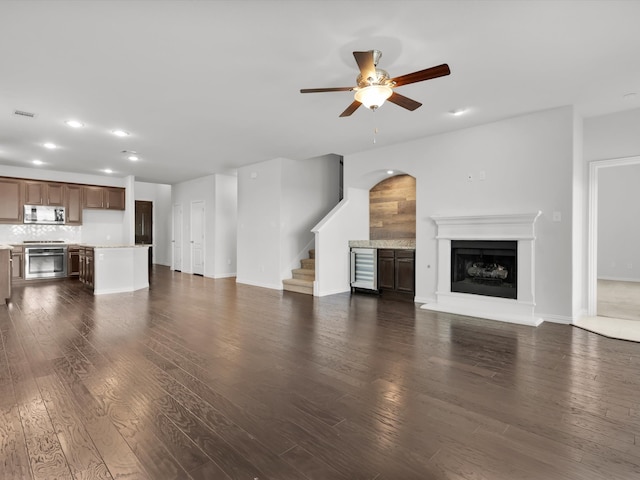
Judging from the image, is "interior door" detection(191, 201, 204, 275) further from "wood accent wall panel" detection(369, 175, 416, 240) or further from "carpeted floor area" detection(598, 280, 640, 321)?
"carpeted floor area" detection(598, 280, 640, 321)

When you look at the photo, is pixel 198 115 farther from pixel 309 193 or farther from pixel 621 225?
pixel 621 225

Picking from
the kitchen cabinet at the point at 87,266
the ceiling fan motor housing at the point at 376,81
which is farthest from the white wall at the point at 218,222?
the ceiling fan motor housing at the point at 376,81

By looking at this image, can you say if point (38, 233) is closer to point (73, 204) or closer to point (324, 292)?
point (73, 204)

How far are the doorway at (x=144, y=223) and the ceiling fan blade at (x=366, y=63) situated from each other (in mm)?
11077

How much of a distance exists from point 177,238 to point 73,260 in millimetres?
2788

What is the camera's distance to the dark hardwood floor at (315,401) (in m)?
1.67

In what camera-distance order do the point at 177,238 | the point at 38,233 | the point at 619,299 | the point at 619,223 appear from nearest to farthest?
1. the point at 619,299
2. the point at 619,223
3. the point at 38,233
4. the point at 177,238

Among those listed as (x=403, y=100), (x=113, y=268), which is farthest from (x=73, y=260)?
(x=403, y=100)

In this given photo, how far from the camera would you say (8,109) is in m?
4.30

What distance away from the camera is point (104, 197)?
900 centimetres

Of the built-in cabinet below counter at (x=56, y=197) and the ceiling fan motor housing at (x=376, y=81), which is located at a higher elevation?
the ceiling fan motor housing at (x=376, y=81)

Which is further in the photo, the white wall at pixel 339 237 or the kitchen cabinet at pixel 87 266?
the kitchen cabinet at pixel 87 266

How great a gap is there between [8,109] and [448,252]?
615cm

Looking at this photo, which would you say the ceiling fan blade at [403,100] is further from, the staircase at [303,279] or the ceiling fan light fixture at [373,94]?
the staircase at [303,279]
